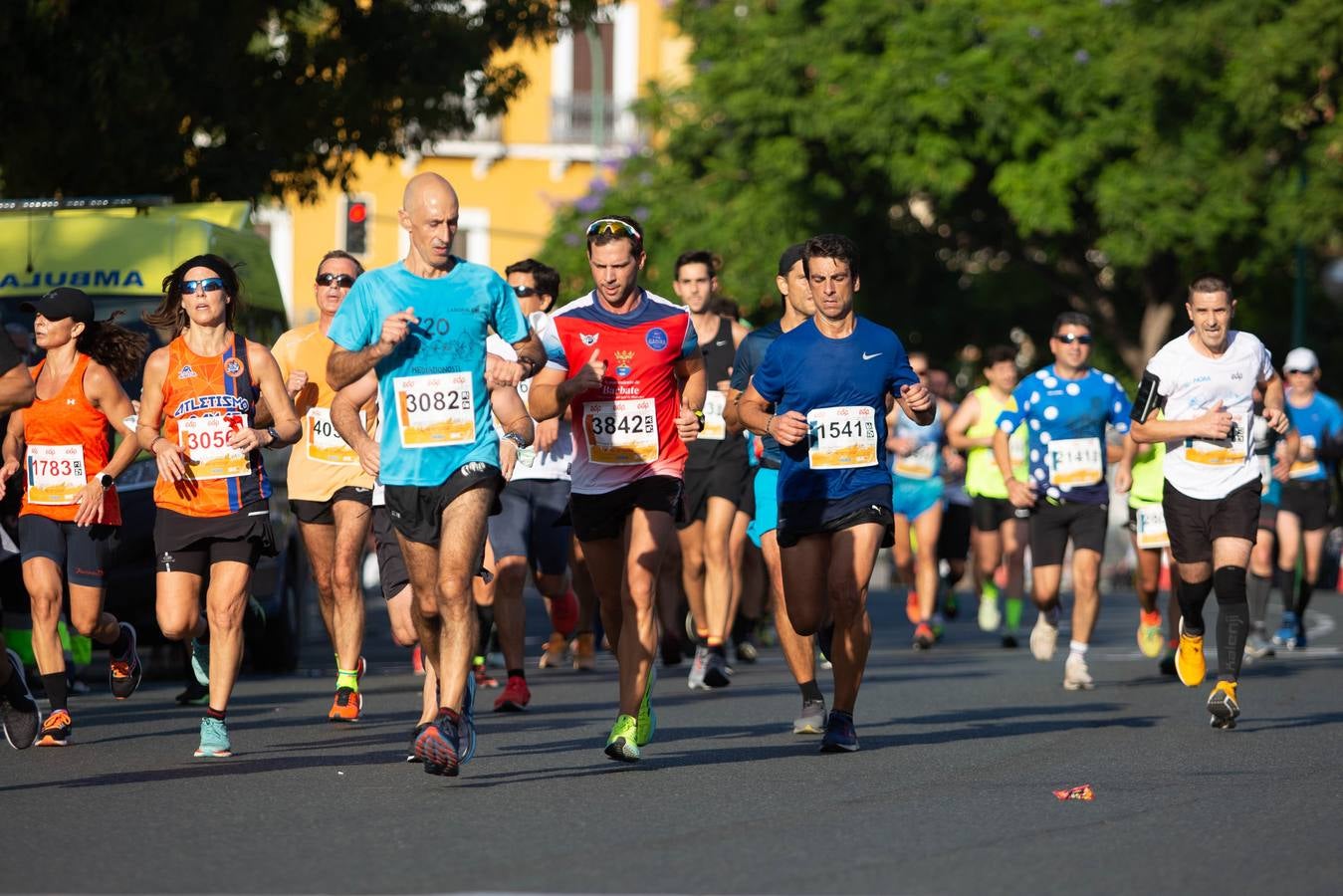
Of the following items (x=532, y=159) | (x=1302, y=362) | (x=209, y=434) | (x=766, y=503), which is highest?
(x=532, y=159)

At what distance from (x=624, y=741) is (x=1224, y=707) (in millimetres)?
3095

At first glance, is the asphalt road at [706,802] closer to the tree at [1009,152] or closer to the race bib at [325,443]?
the race bib at [325,443]

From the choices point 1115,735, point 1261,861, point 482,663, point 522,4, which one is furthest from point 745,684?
point 522,4

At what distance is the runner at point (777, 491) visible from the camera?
11.2 metres

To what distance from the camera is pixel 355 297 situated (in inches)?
368

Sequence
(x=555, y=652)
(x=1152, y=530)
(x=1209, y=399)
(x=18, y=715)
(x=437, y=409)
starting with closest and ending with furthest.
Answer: (x=437, y=409)
(x=18, y=715)
(x=1209, y=399)
(x=1152, y=530)
(x=555, y=652)

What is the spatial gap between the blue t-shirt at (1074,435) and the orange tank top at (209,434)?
572 cm

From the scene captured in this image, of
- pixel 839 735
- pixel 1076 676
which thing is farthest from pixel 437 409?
pixel 1076 676

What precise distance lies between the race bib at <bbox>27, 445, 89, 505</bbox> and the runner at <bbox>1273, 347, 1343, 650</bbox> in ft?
32.3

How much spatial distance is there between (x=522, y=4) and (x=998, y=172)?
13.7 meters

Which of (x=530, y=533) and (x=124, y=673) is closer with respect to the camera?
(x=124, y=673)

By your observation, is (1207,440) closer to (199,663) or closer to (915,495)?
(199,663)

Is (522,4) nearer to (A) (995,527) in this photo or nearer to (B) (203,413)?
(A) (995,527)

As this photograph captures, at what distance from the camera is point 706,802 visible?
29.1 feet
